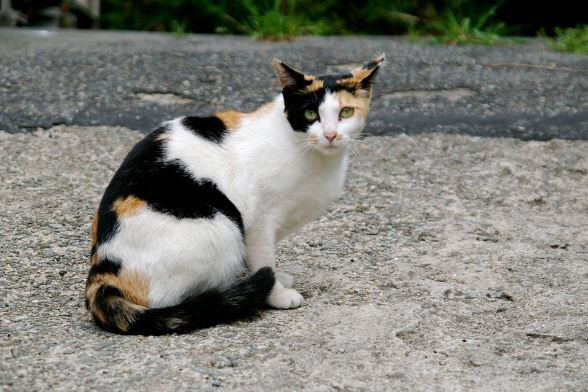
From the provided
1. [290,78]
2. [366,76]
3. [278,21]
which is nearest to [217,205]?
[290,78]

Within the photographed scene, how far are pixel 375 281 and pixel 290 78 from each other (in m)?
0.93

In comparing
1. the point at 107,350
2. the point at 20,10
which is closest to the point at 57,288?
the point at 107,350

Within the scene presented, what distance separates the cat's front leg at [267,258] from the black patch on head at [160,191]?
10 cm

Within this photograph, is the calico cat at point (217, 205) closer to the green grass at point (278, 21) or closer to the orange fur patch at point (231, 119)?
the orange fur patch at point (231, 119)

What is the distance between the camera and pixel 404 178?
4.77 meters

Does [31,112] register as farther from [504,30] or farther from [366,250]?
[504,30]

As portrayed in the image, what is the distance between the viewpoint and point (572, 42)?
22.4 feet

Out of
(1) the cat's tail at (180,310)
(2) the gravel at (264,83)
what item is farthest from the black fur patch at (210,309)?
(2) the gravel at (264,83)

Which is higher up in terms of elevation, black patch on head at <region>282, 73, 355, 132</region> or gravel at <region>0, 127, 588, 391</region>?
black patch on head at <region>282, 73, 355, 132</region>

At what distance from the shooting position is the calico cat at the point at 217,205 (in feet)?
9.14

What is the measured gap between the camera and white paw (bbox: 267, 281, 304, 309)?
3.05m

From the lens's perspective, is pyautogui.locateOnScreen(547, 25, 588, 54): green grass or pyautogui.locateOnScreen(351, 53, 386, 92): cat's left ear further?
pyautogui.locateOnScreen(547, 25, 588, 54): green grass

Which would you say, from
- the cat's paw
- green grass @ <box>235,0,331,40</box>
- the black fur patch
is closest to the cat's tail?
the black fur patch

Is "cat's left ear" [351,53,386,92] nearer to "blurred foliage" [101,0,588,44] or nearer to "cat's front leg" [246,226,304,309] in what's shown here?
"cat's front leg" [246,226,304,309]
